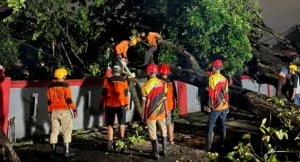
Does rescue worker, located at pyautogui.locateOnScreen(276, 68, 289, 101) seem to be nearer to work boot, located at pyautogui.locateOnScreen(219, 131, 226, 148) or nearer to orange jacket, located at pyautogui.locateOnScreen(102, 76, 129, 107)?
work boot, located at pyautogui.locateOnScreen(219, 131, 226, 148)

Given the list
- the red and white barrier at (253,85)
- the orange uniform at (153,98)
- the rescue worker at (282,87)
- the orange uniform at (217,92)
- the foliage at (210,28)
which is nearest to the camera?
the orange uniform at (153,98)

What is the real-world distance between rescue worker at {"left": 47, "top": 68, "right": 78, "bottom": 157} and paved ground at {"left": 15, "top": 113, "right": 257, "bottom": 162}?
445 mm

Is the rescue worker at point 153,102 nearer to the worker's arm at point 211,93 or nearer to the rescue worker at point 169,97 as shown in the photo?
the rescue worker at point 169,97

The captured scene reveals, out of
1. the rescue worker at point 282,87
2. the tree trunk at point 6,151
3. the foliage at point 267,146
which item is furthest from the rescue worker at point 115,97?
the rescue worker at point 282,87

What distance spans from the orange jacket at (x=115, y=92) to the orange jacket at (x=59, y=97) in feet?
3.28

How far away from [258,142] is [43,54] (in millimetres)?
10295

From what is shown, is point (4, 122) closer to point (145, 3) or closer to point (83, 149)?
point (83, 149)

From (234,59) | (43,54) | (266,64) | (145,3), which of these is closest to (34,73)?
(43,54)

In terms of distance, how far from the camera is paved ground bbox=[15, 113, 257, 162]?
657cm

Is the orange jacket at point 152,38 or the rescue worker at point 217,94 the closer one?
the rescue worker at point 217,94

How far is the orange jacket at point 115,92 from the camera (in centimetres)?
741

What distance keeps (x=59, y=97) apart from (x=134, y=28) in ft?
26.7

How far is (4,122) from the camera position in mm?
7793

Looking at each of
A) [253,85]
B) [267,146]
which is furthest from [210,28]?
[267,146]
